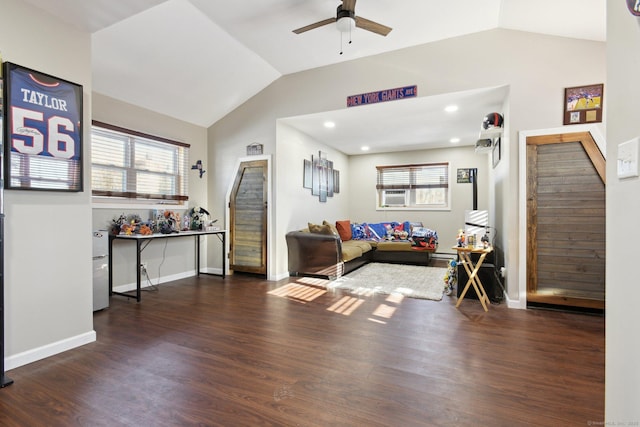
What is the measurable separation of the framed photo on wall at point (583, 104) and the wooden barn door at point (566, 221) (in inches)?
6.1

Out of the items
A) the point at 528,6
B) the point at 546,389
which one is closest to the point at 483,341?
the point at 546,389

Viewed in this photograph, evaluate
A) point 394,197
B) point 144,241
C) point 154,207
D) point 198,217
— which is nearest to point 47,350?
point 144,241

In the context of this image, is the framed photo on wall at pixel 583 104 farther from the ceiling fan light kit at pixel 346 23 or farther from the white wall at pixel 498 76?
the ceiling fan light kit at pixel 346 23

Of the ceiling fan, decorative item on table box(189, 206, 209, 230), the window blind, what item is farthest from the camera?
the window blind

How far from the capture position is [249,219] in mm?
5203

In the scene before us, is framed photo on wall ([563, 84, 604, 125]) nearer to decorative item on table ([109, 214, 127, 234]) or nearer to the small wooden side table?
the small wooden side table

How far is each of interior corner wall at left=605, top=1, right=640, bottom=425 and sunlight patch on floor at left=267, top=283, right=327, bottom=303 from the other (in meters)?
3.06

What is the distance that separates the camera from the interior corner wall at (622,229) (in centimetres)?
97

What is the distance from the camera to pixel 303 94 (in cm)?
465

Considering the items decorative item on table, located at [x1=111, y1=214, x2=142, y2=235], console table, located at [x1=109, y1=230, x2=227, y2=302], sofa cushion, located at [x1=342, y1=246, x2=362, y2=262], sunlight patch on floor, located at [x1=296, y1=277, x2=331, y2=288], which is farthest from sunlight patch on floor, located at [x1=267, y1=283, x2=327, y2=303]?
decorative item on table, located at [x1=111, y1=214, x2=142, y2=235]

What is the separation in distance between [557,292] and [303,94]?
3992 millimetres

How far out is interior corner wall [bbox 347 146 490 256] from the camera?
268 inches

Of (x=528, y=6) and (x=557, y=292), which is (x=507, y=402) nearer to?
(x=557, y=292)

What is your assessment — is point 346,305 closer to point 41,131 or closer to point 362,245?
point 362,245
